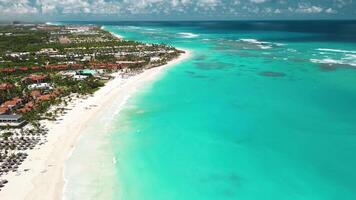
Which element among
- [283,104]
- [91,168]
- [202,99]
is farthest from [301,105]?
[91,168]

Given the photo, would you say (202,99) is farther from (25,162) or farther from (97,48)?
(97,48)

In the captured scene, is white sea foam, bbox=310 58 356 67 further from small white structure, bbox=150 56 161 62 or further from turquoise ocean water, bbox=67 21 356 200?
small white structure, bbox=150 56 161 62

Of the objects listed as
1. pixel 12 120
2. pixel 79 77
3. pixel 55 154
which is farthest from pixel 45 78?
pixel 55 154

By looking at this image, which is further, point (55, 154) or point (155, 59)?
point (155, 59)

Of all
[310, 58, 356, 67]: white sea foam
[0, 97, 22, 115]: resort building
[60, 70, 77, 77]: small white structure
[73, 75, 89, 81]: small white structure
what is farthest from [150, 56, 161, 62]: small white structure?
[0, 97, 22, 115]: resort building

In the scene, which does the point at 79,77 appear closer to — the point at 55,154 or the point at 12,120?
the point at 12,120

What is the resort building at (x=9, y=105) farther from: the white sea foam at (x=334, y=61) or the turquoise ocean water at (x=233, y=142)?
the white sea foam at (x=334, y=61)

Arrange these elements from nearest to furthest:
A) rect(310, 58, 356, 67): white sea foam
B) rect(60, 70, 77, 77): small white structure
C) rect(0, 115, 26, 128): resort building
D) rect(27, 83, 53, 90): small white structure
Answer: rect(0, 115, 26, 128): resort building
rect(27, 83, 53, 90): small white structure
rect(60, 70, 77, 77): small white structure
rect(310, 58, 356, 67): white sea foam
